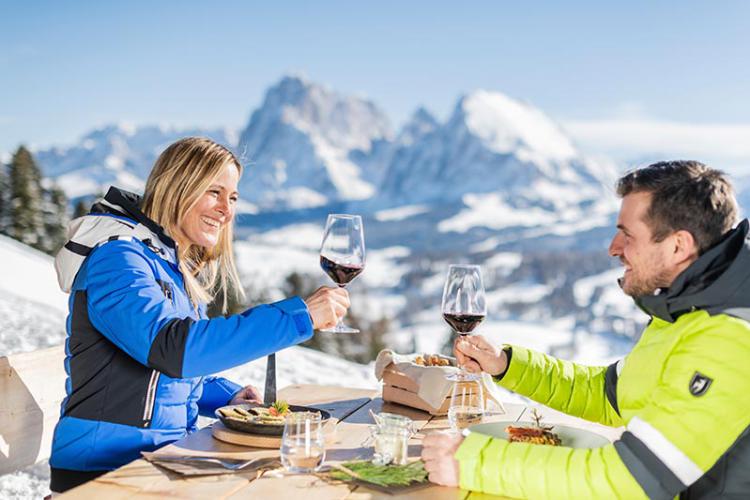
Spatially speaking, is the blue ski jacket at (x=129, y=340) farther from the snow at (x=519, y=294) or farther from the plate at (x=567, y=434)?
the snow at (x=519, y=294)

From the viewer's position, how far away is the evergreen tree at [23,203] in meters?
29.1

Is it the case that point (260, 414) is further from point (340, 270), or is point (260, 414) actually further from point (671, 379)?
point (671, 379)

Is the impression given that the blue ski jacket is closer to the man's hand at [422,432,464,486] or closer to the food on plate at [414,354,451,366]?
the man's hand at [422,432,464,486]

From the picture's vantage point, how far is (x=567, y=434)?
8.34 feet

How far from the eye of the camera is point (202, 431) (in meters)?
2.72

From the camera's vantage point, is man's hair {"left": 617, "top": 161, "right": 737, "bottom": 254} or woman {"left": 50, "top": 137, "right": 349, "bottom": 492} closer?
man's hair {"left": 617, "top": 161, "right": 737, "bottom": 254}

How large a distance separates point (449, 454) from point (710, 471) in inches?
26.8

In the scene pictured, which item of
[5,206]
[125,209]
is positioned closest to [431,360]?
[125,209]

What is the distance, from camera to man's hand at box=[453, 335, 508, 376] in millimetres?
2924

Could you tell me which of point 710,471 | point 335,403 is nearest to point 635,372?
point 710,471

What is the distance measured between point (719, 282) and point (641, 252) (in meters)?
0.26

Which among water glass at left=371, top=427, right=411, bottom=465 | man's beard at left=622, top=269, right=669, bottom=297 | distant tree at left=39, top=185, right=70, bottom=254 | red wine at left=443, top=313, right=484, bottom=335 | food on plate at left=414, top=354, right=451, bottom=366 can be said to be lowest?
water glass at left=371, top=427, right=411, bottom=465

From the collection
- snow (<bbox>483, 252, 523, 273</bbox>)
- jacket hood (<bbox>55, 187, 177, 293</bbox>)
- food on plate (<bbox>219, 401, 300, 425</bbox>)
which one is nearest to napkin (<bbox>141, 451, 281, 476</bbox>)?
food on plate (<bbox>219, 401, 300, 425</bbox>)

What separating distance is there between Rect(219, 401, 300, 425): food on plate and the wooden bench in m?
1.01
